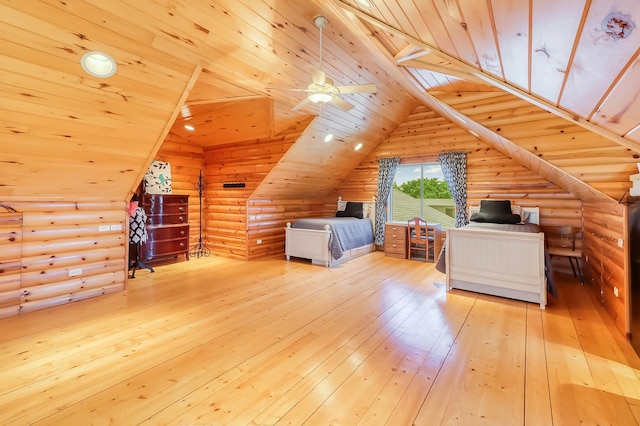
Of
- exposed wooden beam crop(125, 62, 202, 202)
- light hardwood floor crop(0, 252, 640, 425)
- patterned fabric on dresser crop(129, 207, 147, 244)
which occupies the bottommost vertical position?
light hardwood floor crop(0, 252, 640, 425)

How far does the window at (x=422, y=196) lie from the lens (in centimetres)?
646

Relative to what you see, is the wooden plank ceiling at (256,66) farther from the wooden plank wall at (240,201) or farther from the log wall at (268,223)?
the log wall at (268,223)

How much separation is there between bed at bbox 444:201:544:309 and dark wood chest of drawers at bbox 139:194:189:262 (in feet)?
15.2

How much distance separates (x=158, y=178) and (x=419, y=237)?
5073 mm

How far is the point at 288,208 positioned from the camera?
6746 millimetres

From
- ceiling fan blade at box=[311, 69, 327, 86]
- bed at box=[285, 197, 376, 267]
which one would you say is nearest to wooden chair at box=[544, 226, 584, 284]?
bed at box=[285, 197, 376, 267]

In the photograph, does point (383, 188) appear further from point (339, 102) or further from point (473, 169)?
point (339, 102)

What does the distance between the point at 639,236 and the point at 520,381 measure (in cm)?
155

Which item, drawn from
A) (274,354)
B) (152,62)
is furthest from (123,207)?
(274,354)

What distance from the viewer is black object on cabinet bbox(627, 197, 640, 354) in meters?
2.34

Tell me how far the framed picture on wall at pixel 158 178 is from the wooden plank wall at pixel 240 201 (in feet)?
3.07

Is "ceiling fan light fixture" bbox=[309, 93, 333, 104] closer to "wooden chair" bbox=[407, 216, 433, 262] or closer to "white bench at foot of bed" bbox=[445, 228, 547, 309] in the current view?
"white bench at foot of bed" bbox=[445, 228, 547, 309]

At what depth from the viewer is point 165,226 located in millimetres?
5305

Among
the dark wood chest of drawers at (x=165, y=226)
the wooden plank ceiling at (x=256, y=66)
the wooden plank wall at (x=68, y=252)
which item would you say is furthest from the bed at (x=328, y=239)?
the wooden plank wall at (x=68, y=252)
